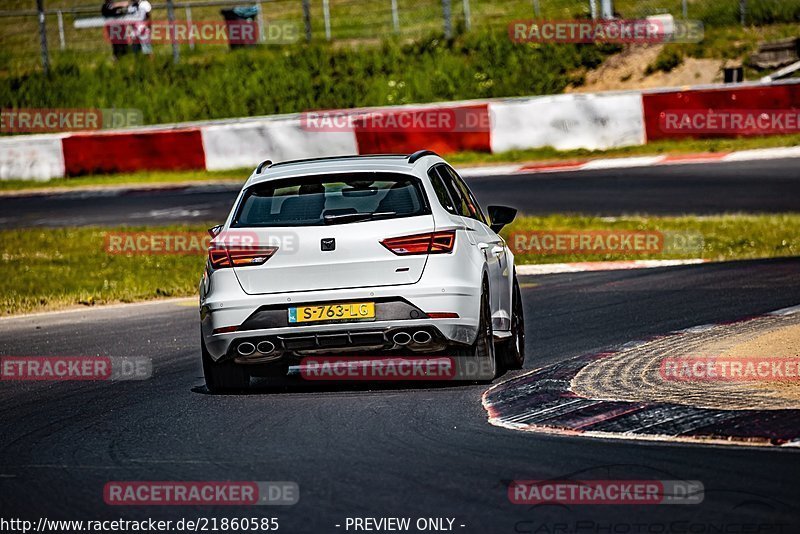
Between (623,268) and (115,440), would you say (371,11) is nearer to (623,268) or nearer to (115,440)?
(623,268)

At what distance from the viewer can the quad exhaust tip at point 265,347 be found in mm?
8930

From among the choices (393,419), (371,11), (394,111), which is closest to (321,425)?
(393,419)

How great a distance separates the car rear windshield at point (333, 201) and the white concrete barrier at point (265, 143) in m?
19.0

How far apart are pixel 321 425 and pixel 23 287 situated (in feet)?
33.8

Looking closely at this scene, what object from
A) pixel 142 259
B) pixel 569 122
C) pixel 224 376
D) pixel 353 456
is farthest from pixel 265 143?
pixel 353 456

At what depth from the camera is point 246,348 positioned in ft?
29.4

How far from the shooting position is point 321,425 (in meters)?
8.02

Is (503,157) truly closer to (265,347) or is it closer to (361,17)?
(361,17)

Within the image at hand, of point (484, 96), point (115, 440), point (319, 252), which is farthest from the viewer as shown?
Answer: point (484, 96)

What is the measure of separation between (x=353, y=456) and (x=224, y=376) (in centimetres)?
244

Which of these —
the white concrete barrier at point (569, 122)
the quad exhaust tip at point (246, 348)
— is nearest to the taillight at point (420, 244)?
Answer: the quad exhaust tip at point (246, 348)

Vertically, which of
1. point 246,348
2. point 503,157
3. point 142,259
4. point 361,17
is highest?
point 361,17

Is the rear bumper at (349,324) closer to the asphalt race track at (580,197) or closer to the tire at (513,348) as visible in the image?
the tire at (513,348)

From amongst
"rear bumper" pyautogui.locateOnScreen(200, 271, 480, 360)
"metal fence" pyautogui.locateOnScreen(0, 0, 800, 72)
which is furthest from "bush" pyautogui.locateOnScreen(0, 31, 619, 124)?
"rear bumper" pyautogui.locateOnScreen(200, 271, 480, 360)
